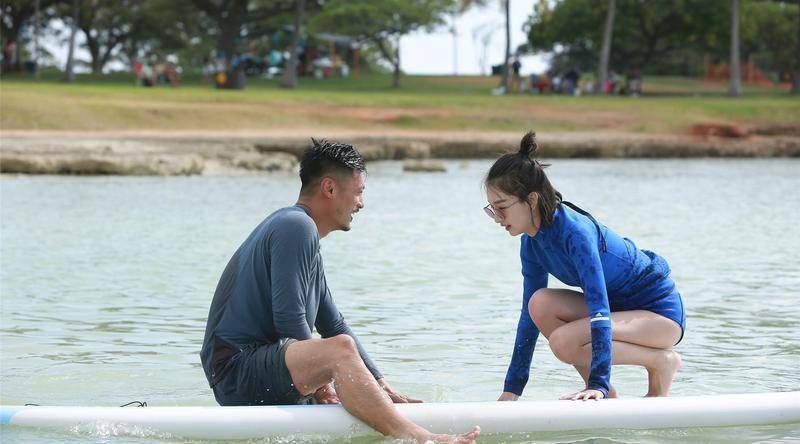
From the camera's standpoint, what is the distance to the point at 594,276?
5.40 meters

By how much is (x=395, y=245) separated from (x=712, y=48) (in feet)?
151

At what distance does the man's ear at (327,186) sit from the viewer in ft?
17.5

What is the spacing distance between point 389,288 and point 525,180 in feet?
18.1

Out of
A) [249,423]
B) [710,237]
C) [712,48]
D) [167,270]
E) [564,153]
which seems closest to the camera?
[249,423]

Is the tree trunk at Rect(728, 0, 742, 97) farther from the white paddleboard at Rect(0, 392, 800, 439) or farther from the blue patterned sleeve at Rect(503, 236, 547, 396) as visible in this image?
the white paddleboard at Rect(0, 392, 800, 439)

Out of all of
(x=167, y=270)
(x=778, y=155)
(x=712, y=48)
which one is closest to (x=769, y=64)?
(x=712, y=48)

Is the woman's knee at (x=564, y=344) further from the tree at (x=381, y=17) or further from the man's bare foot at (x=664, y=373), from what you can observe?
the tree at (x=381, y=17)

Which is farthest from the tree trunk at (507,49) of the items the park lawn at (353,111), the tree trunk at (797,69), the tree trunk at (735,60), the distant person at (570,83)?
the tree trunk at (797,69)

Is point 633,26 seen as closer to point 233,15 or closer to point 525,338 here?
point 233,15

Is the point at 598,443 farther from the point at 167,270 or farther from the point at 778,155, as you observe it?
the point at 778,155

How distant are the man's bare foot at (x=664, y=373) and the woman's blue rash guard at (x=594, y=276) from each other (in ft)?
0.56

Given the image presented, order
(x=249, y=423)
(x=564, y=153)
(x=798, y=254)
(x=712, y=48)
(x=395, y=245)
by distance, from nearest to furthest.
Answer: (x=249, y=423)
(x=798, y=254)
(x=395, y=245)
(x=564, y=153)
(x=712, y=48)

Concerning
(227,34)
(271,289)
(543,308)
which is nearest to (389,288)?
(543,308)

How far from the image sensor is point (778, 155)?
114 ft
